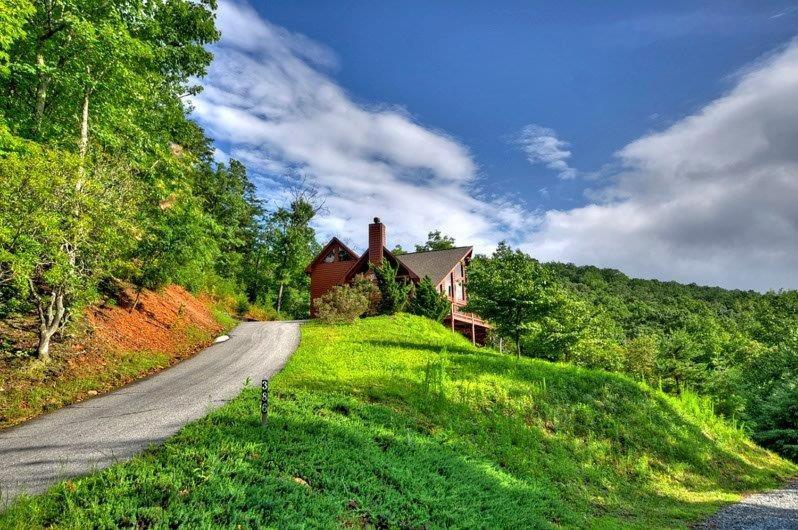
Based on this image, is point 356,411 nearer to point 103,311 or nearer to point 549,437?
point 549,437

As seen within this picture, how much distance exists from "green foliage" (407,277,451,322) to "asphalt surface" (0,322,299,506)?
17.9 meters

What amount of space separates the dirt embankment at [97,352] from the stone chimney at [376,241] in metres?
16.4

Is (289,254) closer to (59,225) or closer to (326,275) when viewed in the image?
(326,275)

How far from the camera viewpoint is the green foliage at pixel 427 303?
3325 centimetres

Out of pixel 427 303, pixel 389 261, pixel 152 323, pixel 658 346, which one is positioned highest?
pixel 389 261

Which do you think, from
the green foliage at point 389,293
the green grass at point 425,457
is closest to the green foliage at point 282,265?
the green foliage at point 389,293

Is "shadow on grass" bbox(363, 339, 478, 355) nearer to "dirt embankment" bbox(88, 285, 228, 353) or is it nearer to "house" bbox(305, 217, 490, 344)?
"dirt embankment" bbox(88, 285, 228, 353)

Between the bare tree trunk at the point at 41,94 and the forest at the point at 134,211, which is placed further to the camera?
the bare tree trunk at the point at 41,94

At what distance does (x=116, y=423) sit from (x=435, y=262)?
3480cm

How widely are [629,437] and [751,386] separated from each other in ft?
58.8

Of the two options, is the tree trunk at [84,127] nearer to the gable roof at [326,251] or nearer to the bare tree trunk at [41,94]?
the bare tree trunk at [41,94]

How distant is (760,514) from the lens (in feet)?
37.0

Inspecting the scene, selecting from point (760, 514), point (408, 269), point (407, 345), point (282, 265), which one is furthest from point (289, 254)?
point (760, 514)

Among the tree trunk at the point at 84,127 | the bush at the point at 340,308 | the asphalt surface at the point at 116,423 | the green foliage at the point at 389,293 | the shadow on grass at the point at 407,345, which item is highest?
the tree trunk at the point at 84,127
